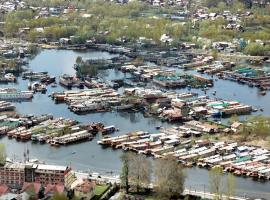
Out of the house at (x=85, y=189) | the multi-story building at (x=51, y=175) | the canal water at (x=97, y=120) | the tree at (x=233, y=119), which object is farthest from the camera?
the tree at (x=233, y=119)

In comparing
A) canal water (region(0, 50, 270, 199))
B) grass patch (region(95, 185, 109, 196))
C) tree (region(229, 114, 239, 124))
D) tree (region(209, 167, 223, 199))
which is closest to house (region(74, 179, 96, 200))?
grass patch (region(95, 185, 109, 196))

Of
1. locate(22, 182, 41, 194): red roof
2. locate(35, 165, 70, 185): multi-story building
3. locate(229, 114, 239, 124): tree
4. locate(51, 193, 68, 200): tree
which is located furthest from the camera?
locate(229, 114, 239, 124): tree

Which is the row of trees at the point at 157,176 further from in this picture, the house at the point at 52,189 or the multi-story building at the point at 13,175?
the multi-story building at the point at 13,175

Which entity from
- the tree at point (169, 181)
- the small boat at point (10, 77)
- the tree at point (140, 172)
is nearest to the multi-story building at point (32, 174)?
the tree at point (140, 172)

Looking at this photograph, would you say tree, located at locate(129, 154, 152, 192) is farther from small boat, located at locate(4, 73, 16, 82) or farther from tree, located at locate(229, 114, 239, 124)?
small boat, located at locate(4, 73, 16, 82)

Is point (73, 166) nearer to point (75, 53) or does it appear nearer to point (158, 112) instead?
point (158, 112)

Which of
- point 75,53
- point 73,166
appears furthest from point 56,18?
point 73,166

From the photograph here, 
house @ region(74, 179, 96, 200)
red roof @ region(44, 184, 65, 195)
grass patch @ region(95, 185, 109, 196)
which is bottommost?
grass patch @ region(95, 185, 109, 196)
